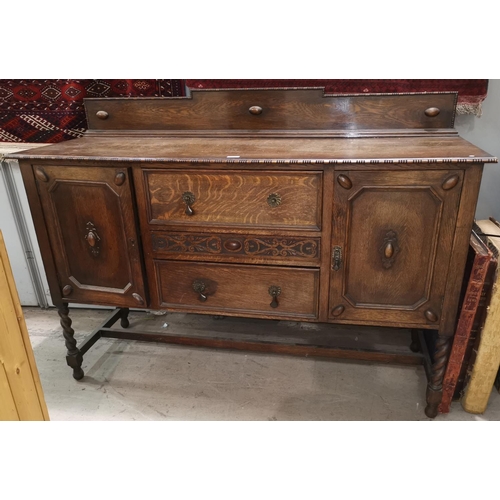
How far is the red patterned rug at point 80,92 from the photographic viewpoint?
203 centimetres

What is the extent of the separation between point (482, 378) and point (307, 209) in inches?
43.9

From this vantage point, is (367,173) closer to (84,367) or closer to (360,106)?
(360,106)

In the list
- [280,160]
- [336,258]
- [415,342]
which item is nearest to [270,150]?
[280,160]

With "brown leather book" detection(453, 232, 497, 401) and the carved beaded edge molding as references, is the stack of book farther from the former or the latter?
the carved beaded edge molding

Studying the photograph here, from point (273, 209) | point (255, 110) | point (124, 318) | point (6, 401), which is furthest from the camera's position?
point (124, 318)

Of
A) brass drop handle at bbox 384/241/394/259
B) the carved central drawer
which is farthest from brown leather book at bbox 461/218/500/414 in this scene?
the carved central drawer

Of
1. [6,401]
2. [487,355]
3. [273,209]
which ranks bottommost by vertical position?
[487,355]

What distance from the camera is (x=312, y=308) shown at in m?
1.79

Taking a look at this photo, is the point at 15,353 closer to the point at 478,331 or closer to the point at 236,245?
the point at 236,245

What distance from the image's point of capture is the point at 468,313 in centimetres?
172

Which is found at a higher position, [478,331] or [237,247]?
[237,247]

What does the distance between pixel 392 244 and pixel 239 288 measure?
65cm

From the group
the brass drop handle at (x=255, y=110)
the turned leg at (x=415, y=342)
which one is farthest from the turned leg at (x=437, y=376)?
the brass drop handle at (x=255, y=110)

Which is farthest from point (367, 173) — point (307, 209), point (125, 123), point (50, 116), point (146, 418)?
point (50, 116)
